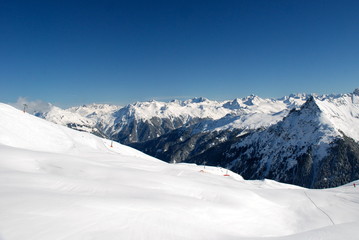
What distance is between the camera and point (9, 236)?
7.62 metres

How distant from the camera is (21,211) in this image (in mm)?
9117

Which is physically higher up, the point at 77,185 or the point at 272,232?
the point at 77,185

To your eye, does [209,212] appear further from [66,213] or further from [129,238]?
[66,213]

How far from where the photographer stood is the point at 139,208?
38.2ft

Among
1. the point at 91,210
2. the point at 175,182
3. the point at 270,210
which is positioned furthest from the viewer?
the point at 175,182

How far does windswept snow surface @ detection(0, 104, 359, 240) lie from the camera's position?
906 centimetres

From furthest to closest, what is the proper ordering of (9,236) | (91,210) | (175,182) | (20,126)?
(20,126), (175,182), (91,210), (9,236)

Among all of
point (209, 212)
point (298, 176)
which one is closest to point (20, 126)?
point (209, 212)

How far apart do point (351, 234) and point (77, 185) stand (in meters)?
14.8

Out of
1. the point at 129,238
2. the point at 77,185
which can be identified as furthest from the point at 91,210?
the point at 77,185

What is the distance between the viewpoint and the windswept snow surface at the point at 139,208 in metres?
9.06

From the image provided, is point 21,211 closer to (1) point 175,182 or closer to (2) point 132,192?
(2) point 132,192

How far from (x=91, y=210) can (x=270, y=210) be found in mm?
12456

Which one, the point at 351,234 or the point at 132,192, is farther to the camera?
the point at 132,192
